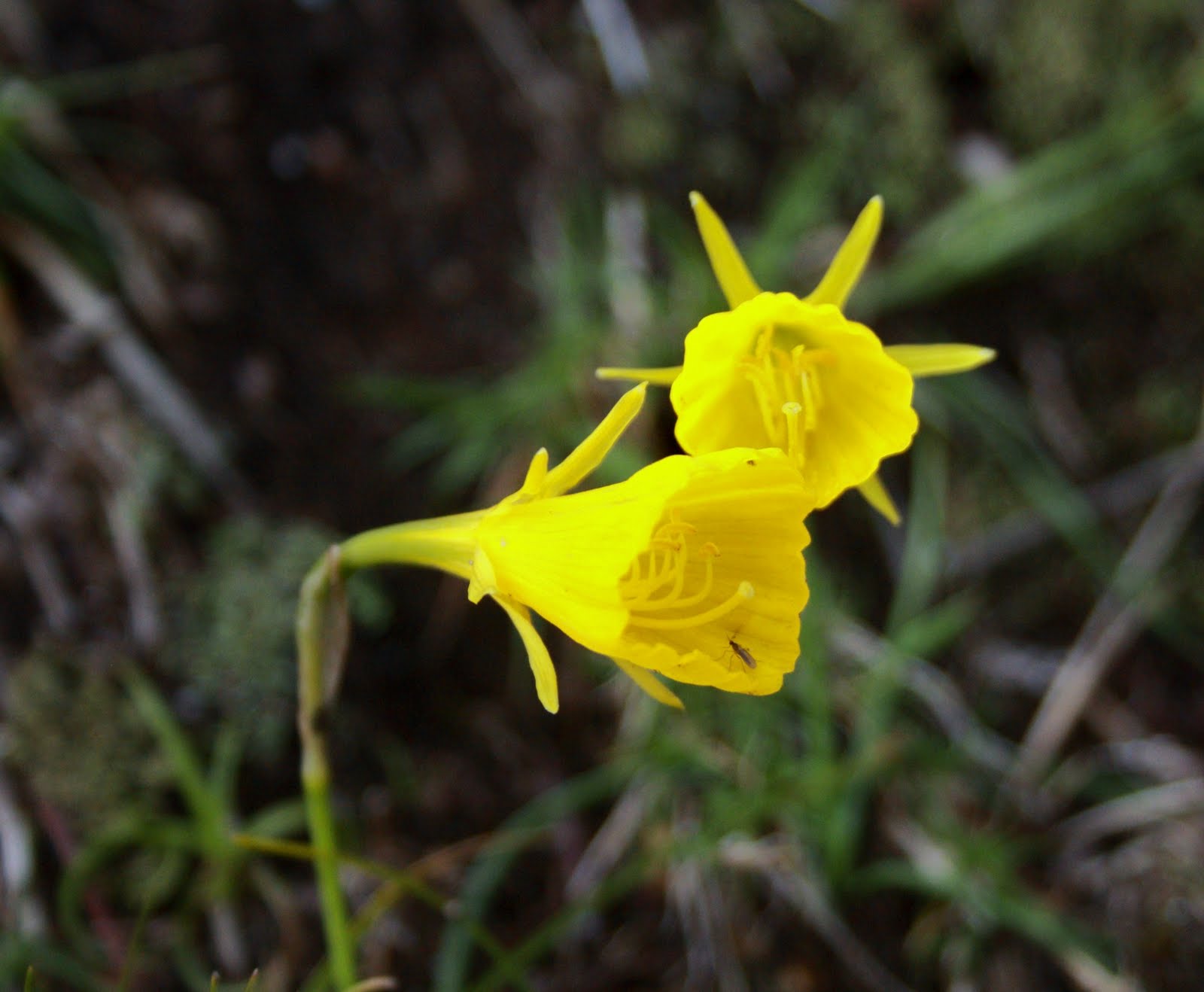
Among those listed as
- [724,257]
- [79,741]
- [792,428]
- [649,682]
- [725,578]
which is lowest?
[79,741]

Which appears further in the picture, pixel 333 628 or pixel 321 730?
pixel 321 730

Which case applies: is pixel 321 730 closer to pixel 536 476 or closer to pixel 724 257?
pixel 536 476

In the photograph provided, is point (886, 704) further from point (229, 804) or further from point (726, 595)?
point (229, 804)

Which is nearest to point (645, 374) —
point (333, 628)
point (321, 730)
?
point (333, 628)

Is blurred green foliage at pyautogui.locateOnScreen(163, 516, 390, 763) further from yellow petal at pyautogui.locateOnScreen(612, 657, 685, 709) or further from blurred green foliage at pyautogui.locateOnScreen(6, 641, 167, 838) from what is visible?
yellow petal at pyautogui.locateOnScreen(612, 657, 685, 709)

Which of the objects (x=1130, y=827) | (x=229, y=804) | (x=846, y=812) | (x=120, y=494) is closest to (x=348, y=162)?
(x=120, y=494)

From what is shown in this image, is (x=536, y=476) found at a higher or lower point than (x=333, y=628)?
higher

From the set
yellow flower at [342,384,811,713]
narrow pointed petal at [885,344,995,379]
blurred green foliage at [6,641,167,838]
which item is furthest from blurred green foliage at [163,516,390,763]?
narrow pointed petal at [885,344,995,379]
